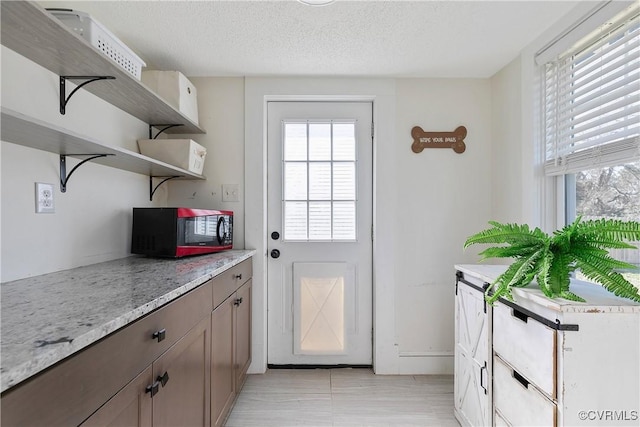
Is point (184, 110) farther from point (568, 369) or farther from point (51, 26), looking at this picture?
point (568, 369)

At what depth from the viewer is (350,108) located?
2.52 meters

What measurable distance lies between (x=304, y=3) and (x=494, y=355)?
1857mm

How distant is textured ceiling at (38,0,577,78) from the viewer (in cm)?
159

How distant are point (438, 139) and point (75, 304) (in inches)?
92.3

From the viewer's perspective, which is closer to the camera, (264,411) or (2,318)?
(2,318)

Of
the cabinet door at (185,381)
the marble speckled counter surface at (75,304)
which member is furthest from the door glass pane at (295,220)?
the cabinet door at (185,381)

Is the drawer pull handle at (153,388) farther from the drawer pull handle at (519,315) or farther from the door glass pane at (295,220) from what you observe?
the door glass pane at (295,220)

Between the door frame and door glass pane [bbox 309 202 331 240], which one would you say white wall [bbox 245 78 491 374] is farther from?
door glass pane [bbox 309 202 331 240]

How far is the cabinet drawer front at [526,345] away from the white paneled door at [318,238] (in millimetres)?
1190

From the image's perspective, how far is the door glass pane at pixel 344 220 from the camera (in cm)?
250

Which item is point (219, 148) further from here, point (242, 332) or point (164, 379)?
point (164, 379)

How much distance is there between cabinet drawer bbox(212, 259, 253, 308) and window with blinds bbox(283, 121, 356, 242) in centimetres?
44

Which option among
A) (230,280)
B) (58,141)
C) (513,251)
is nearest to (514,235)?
(513,251)

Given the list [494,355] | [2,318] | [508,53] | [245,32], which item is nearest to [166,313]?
[2,318]
